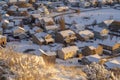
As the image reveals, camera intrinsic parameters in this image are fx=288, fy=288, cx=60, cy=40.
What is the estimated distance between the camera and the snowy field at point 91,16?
20609 millimetres

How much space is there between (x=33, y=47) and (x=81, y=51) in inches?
100

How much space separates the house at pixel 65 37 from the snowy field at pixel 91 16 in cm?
404

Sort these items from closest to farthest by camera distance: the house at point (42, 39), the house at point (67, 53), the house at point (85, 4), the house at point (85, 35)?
the house at point (67, 53) < the house at point (42, 39) < the house at point (85, 35) < the house at point (85, 4)

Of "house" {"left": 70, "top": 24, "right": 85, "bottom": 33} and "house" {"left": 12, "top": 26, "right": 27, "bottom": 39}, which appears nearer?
"house" {"left": 12, "top": 26, "right": 27, "bottom": 39}

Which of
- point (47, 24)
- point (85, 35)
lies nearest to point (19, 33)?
point (47, 24)

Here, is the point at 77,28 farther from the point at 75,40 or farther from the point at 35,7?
the point at 35,7

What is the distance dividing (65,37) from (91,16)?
23.4 feet

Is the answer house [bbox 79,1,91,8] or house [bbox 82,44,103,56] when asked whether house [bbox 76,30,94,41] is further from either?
house [bbox 79,1,91,8]

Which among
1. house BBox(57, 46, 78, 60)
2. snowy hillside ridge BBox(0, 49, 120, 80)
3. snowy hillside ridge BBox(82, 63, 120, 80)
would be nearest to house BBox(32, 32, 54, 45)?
house BBox(57, 46, 78, 60)

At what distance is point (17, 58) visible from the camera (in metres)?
4.77

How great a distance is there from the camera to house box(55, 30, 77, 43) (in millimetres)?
15438

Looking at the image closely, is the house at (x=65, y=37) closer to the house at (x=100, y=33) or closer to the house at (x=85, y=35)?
the house at (x=85, y=35)

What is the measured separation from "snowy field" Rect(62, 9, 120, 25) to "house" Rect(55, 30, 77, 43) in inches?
159

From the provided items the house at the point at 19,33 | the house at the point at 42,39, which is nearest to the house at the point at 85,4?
the house at the point at 19,33
